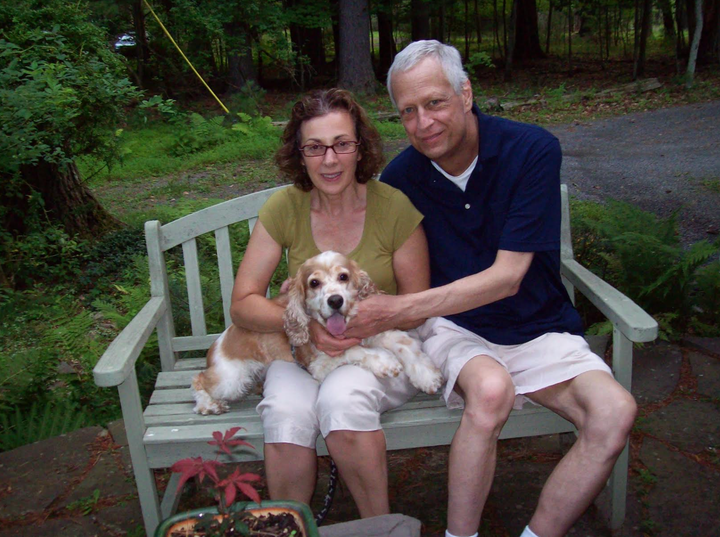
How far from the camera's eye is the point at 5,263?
625 centimetres

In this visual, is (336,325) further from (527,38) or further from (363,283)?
(527,38)

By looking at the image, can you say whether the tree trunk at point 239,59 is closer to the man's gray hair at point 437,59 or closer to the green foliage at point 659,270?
the green foliage at point 659,270

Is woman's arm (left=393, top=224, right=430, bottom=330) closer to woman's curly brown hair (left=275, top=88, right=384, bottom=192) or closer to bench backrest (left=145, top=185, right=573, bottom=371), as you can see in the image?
woman's curly brown hair (left=275, top=88, right=384, bottom=192)

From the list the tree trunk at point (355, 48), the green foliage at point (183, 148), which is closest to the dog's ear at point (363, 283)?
the green foliage at point (183, 148)

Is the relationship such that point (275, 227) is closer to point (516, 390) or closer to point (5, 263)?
point (516, 390)

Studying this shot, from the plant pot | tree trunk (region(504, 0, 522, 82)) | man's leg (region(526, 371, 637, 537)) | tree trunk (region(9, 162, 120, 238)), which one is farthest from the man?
tree trunk (region(504, 0, 522, 82))

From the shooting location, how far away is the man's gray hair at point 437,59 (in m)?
2.85

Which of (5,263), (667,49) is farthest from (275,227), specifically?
(667,49)

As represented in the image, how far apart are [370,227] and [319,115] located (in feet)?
1.84

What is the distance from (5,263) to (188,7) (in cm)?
905

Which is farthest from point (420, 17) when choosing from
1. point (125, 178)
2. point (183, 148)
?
point (125, 178)

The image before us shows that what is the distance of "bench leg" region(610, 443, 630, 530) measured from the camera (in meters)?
2.86

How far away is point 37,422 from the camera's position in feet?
13.4

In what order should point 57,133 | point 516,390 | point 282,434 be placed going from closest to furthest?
point 282,434, point 516,390, point 57,133
